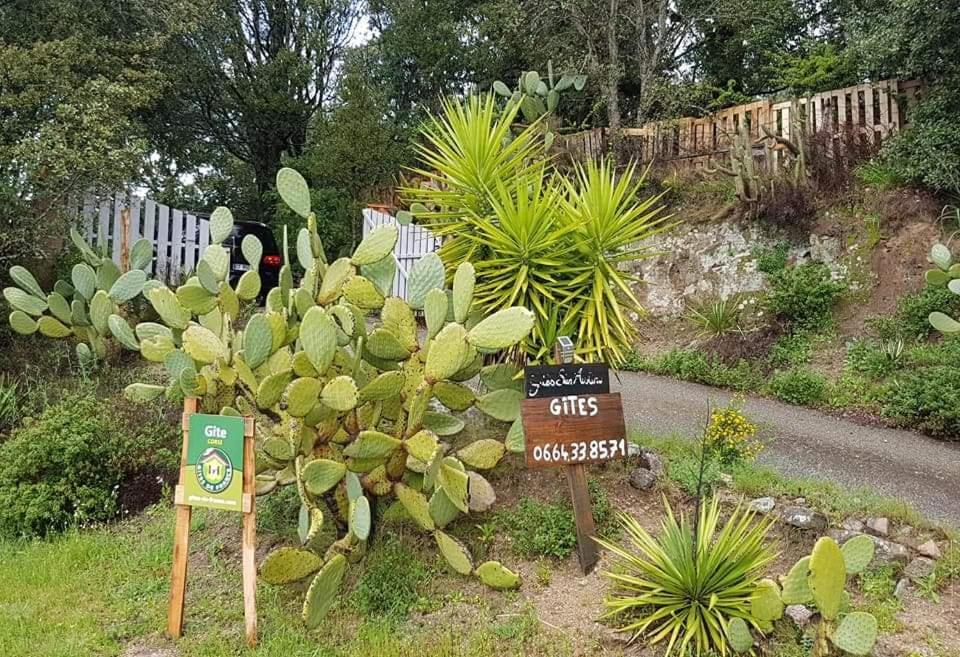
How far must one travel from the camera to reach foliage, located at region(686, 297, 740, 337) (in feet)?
24.6

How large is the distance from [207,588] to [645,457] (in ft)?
8.74

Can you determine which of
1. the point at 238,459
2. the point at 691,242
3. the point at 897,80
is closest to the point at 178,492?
the point at 238,459

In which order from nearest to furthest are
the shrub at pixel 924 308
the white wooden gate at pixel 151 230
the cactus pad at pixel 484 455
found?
1. the cactus pad at pixel 484 455
2. the shrub at pixel 924 308
3. the white wooden gate at pixel 151 230

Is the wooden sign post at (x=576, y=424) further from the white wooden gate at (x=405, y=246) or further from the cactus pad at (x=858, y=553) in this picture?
the white wooden gate at (x=405, y=246)

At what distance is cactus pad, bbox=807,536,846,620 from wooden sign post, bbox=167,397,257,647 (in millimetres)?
2316

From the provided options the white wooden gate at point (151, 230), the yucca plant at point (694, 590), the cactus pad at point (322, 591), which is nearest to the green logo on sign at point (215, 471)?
the cactus pad at point (322, 591)

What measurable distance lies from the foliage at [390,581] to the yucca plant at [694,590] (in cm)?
98

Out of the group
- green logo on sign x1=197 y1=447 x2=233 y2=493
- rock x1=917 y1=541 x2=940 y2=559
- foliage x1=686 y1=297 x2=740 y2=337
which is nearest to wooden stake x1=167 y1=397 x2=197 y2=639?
green logo on sign x1=197 y1=447 x2=233 y2=493

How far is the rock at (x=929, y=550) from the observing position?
3.28m

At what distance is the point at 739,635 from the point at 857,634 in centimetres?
43

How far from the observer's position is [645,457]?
→ 4297 mm

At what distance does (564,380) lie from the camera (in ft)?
11.2

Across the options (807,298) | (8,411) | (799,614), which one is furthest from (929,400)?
(8,411)

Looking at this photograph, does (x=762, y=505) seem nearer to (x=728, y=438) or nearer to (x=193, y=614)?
(x=728, y=438)
